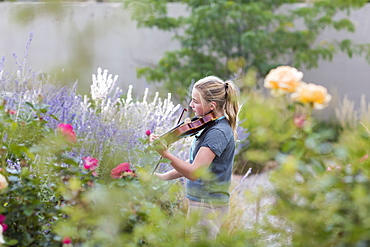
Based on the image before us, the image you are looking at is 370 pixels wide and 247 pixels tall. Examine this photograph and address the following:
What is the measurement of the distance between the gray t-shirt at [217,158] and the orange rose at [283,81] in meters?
0.91

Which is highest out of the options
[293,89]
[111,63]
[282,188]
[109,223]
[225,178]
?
[293,89]

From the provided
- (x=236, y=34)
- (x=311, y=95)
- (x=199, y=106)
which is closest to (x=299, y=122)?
(x=311, y=95)

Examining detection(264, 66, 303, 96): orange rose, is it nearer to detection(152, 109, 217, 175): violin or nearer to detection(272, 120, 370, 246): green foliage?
detection(272, 120, 370, 246): green foliage

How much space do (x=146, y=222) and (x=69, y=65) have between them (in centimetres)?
85

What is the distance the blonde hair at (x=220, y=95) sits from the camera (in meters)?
2.43

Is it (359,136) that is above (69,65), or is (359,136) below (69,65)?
below

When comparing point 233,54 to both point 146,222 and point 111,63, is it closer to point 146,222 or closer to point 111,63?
point 111,63

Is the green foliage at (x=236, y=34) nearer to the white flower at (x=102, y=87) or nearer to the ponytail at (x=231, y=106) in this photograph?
the white flower at (x=102, y=87)

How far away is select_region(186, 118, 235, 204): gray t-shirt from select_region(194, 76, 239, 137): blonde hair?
6cm

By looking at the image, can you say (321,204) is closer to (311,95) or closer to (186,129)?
(311,95)

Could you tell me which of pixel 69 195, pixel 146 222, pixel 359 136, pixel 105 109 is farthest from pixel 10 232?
pixel 105 109

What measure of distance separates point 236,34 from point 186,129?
5.68 m

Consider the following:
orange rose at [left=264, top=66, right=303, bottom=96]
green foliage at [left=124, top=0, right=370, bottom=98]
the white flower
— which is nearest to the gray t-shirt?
orange rose at [left=264, top=66, right=303, bottom=96]

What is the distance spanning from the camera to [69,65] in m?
0.91
